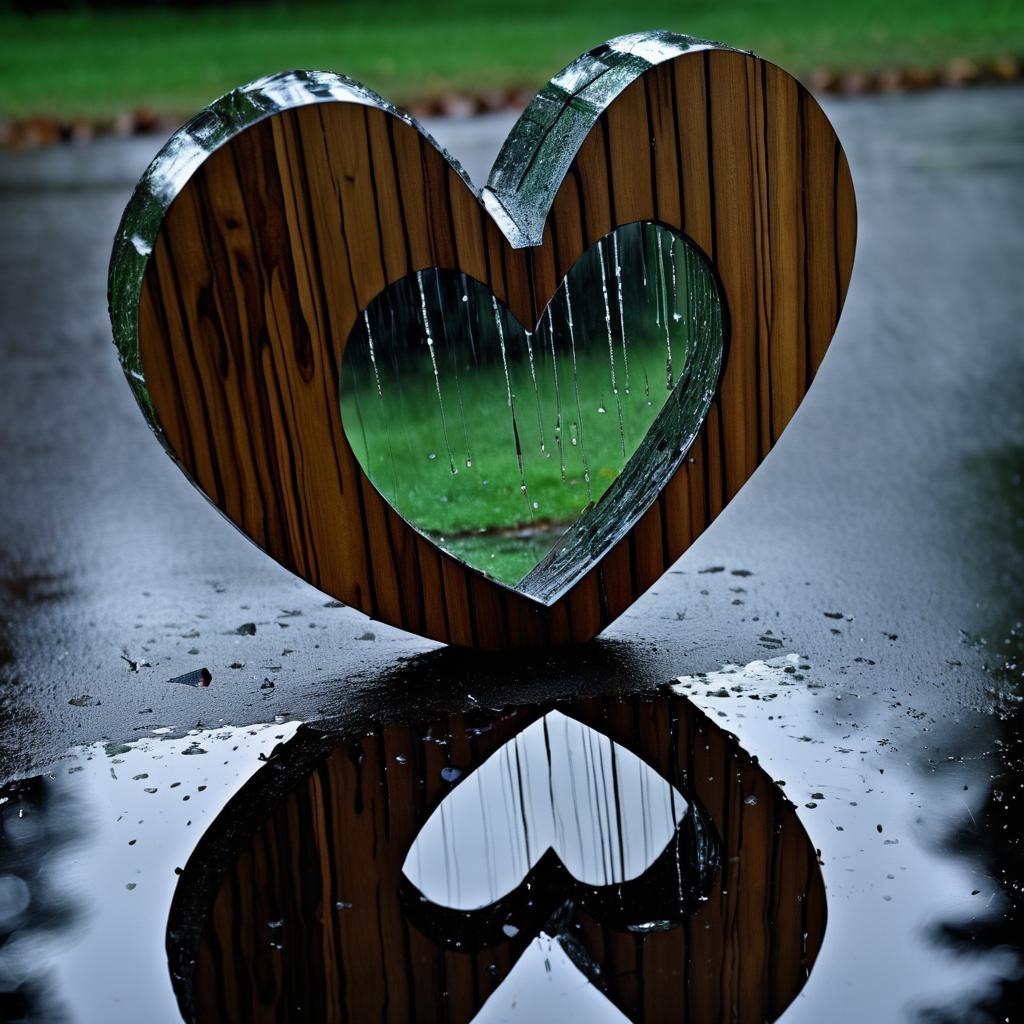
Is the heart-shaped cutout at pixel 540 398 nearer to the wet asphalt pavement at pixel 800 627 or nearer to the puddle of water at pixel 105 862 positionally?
the wet asphalt pavement at pixel 800 627

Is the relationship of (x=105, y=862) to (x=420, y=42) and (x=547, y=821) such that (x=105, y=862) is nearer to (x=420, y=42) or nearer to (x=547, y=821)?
(x=547, y=821)

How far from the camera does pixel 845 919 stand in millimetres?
2457

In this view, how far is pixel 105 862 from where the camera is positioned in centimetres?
268

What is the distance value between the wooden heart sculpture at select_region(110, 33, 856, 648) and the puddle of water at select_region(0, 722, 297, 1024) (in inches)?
19.8

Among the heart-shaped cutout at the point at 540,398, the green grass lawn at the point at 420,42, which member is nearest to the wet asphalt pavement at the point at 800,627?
the heart-shaped cutout at the point at 540,398

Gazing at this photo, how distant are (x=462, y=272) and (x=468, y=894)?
126 centimetres

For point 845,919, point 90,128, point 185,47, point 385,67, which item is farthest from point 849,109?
point 845,919

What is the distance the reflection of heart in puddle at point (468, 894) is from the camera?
2340mm

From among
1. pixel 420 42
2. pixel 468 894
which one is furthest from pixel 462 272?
pixel 420 42

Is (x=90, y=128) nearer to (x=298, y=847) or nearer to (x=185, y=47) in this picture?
(x=185, y=47)

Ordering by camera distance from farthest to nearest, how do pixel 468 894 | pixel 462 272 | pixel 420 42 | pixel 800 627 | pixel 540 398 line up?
pixel 420 42, pixel 800 627, pixel 540 398, pixel 462 272, pixel 468 894

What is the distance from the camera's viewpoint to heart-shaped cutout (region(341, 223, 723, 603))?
2.95 meters

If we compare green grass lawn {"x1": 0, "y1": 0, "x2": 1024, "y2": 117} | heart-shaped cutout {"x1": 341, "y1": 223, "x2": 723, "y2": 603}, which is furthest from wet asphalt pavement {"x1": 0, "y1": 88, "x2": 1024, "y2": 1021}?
green grass lawn {"x1": 0, "y1": 0, "x2": 1024, "y2": 117}

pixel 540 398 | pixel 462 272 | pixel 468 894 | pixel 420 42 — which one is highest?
pixel 420 42
